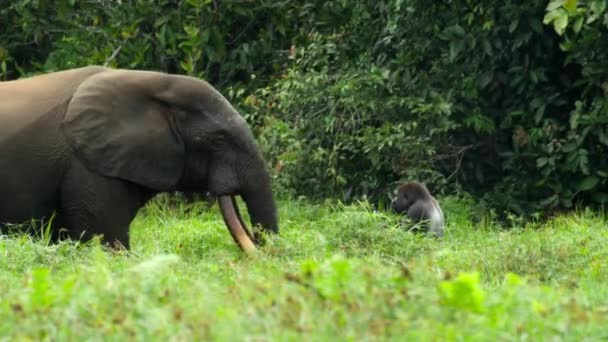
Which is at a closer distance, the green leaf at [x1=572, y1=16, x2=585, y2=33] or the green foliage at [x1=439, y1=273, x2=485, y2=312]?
the green foliage at [x1=439, y1=273, x2=485, y2=312]

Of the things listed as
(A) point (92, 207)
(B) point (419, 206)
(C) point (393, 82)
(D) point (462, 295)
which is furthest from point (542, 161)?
(D) point (462, 295)

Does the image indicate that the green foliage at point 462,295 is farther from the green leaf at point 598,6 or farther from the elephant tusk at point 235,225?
the green leaf at point 598,6

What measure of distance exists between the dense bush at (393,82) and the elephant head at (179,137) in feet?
10.3

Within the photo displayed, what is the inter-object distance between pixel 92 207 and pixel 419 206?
3450 mm

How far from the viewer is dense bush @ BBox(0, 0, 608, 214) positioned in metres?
13.0

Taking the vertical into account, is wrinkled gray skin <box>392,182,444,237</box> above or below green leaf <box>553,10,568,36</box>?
below

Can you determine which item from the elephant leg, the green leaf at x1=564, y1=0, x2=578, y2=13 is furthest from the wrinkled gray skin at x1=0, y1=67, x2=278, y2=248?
the green leaf at x1=564, y1=0, x2=578, y2=13

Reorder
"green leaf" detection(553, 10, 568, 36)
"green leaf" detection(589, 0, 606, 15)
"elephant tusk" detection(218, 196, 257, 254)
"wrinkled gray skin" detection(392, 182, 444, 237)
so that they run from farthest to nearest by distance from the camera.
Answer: "wrinkled gray skin" detection(392, 182, 444, 237) < "green leaf" detection(589, 0, 606, 15) < "green leaf" detection(553, 10, 568, 36) < "elephant tusk" detection(218, 196, 257, 254)

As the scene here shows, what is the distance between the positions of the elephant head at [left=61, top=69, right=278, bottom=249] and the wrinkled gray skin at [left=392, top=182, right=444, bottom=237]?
195 cm

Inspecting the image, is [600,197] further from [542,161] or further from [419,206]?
[419,206]

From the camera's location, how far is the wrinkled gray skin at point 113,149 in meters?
9.81

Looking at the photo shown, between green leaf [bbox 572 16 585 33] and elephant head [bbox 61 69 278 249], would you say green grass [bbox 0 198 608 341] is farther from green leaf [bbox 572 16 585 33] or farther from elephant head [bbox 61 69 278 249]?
green leaf [bbox 572 16 585 33]

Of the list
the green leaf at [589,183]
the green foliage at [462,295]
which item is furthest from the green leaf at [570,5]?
the green foliage at [462,295]

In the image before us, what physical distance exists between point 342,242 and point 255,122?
515 cm
